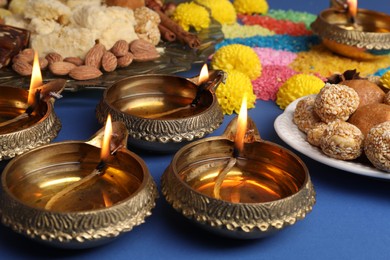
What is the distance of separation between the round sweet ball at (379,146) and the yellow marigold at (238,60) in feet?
1.33

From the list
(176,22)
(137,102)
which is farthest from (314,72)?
(137,102)

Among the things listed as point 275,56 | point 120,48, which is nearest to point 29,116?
point 120,48

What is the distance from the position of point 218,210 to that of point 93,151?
204mm

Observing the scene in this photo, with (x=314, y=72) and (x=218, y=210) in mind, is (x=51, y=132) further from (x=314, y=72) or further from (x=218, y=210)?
(x=314, y=72)

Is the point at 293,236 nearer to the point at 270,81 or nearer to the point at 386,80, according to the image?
the point at 386,80

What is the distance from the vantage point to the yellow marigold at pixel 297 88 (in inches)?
43.5

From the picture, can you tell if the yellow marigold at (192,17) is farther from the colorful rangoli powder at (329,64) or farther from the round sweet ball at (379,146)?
the round sweet ball at (379,146)

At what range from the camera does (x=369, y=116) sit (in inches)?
35.4

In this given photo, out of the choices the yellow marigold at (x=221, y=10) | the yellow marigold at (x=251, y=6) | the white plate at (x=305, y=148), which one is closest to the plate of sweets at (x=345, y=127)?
the white plate at (x=305, y=148)

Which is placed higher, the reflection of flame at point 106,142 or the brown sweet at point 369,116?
the reflection of flame at point 106,142

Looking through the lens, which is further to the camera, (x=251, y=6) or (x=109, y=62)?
(x=251, y=6)

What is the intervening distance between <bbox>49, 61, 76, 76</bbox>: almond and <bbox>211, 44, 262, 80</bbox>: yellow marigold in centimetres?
29

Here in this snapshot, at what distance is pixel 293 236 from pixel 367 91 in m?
0.31

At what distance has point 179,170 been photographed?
78cm
